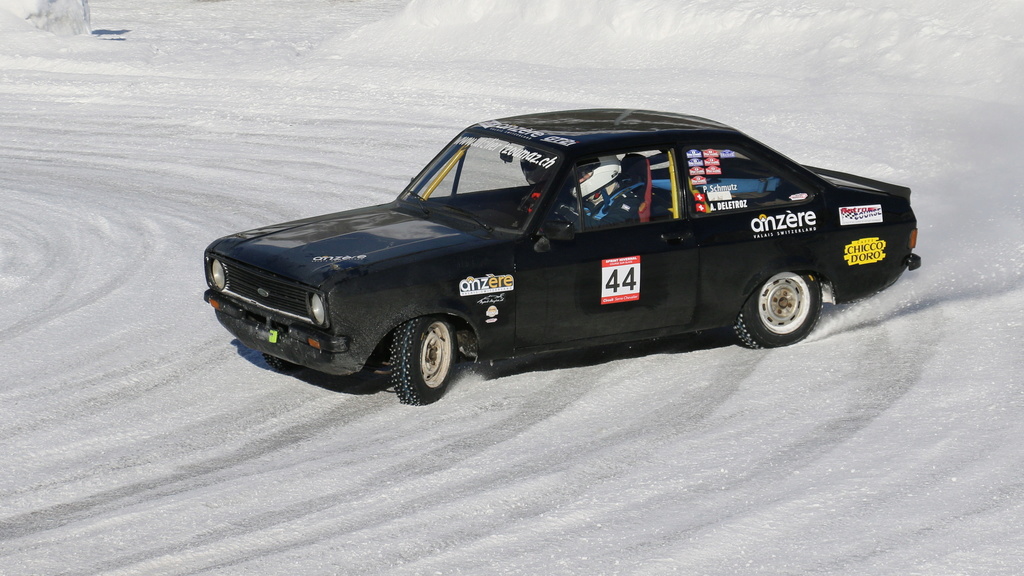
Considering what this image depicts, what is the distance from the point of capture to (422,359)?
7.05 metres

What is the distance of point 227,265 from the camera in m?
7.43

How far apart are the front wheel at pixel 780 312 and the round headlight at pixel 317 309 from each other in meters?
2.78

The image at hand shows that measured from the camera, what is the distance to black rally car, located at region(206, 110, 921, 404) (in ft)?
22.8

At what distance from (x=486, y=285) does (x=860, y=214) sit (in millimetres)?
2764

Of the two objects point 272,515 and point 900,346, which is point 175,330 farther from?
point 900,346

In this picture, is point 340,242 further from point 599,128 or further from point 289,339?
point 599,128

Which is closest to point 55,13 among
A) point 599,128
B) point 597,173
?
point 599,128

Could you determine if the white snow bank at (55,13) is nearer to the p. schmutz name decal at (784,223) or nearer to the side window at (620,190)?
the side window at (620,190)

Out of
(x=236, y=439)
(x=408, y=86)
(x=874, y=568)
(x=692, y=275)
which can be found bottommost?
(x=874, y=568)

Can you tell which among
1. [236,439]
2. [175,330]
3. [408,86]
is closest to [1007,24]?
[408,86]

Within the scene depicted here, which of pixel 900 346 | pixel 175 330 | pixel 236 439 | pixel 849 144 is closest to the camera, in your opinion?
pixel 236 439

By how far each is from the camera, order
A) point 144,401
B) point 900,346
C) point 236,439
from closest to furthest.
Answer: point 236,439, point 144,401, point 900,346

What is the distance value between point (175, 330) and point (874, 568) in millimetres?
5294

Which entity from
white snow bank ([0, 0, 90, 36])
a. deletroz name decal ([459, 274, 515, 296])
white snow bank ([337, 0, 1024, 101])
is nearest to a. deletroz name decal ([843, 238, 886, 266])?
a. deletroz name decal ([459, 274, 515, 296])
